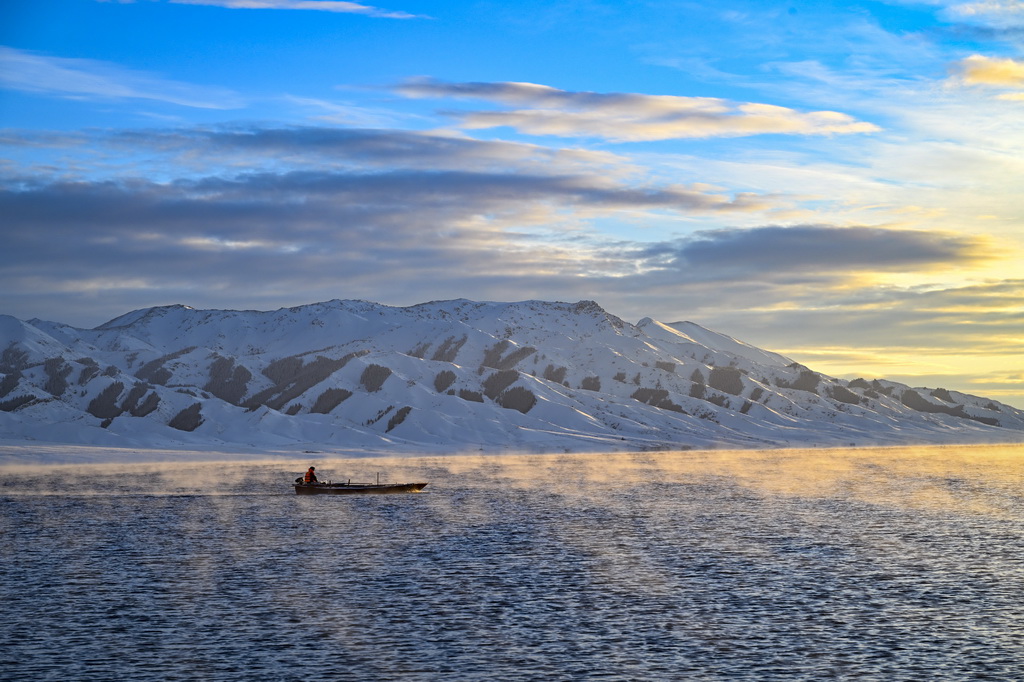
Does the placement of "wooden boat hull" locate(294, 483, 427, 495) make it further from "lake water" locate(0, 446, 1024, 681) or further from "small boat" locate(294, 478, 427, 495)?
"lake water" locate(0, 446, 1024, 681)

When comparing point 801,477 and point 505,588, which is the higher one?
point 505,588

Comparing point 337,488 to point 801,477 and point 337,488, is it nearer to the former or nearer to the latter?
point 337,488

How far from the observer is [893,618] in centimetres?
4581

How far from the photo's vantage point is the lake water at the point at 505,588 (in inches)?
1487

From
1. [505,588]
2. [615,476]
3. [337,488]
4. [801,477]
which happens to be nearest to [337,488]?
[337,488]

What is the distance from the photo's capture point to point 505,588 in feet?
176

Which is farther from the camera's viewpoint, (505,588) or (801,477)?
(801,477)

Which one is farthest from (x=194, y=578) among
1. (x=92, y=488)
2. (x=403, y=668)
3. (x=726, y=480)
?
(x=726, y=480)

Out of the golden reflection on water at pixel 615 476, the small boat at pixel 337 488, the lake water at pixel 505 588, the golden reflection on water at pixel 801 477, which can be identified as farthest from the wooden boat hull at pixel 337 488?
the golden reflection on water at pixel 801 477

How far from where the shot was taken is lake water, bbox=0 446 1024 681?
37781 millimetres

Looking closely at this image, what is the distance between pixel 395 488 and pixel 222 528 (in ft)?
112

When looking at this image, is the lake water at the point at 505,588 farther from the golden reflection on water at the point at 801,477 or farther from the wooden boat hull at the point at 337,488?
the golden reflection on water at the point at 801,477

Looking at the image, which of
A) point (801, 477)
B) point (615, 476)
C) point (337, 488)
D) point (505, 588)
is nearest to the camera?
point (505, 588)

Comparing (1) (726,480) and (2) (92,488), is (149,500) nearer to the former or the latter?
(2) (92,488)
